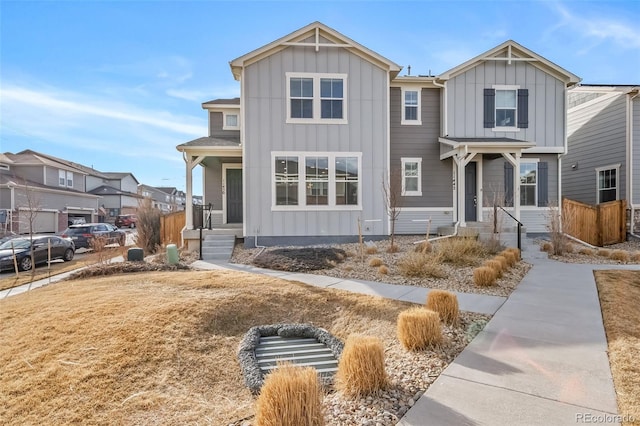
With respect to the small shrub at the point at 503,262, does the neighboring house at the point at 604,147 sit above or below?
above

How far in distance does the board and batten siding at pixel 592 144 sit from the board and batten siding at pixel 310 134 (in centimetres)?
1034

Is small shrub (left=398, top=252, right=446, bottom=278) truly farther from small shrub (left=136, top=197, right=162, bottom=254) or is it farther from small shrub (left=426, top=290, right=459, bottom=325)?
small shrub (left=136, top=197, right=162, bottom=254)

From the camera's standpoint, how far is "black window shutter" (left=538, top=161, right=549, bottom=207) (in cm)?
1459

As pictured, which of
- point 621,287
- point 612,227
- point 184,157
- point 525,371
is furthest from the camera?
point 612,227

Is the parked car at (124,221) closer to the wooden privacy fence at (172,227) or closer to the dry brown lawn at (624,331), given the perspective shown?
the wooden privacy fence at (172,227)

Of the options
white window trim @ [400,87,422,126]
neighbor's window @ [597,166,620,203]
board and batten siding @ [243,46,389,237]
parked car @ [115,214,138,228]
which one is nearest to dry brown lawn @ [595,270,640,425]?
board and batten siding @ [243,46,389,237]

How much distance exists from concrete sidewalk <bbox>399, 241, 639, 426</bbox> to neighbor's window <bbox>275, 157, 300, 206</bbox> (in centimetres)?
819

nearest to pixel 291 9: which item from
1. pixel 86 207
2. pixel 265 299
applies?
pixel 265 299

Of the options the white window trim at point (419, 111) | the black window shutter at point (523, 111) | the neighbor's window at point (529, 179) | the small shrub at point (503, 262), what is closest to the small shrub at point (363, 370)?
the small shrub at point (503, 262)

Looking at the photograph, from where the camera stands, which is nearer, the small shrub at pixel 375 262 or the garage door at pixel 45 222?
the small shrub at pixel 375 262

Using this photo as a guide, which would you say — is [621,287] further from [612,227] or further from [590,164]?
[590,164]

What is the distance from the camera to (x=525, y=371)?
138 inches

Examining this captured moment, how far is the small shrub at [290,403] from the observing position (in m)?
2.38

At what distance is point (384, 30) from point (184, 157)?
26.4ft
